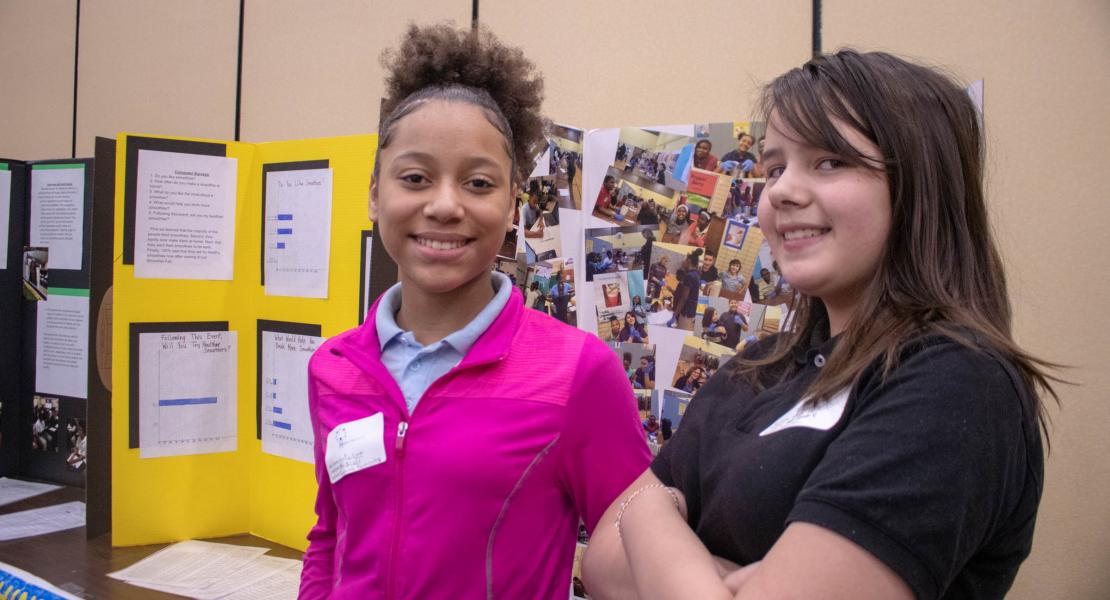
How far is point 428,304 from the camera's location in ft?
3.75

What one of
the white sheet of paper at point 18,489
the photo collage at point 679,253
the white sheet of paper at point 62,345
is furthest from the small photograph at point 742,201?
the white sheet of paper at point 18,489

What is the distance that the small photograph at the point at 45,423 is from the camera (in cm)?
229

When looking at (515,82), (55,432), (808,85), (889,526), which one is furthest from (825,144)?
(55,432)

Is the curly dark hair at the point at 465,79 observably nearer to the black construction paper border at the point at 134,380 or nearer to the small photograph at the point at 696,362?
the small photograph at the point at 696,362

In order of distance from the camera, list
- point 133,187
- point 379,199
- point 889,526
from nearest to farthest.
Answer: point 889,526 → point 379,199 → point 133,187

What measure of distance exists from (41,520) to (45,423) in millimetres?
452

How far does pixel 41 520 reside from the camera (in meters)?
1.99

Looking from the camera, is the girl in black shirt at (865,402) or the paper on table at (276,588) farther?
the paper on table at (276,588)

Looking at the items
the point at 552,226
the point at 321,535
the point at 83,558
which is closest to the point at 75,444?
the point at 83,558

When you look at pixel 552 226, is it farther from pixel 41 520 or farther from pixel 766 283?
pixel 41 520

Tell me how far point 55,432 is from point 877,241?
8.36 ft

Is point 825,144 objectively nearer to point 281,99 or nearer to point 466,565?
point 466,565

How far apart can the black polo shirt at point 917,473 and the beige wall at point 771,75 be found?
0.96 meters

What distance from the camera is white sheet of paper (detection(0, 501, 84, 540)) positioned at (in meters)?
1.91
